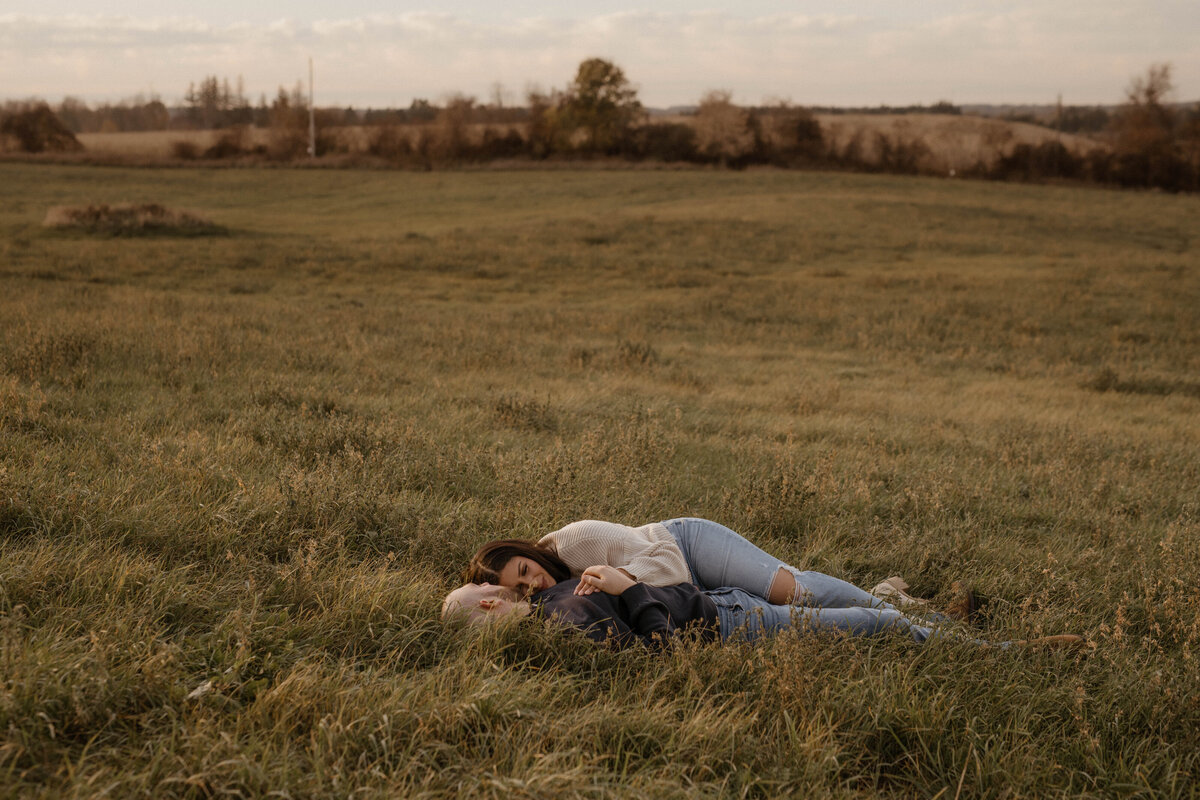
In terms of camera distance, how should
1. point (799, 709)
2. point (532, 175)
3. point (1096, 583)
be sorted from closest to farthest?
point (799, 709)
point (1096, 583)
point (532, 175)

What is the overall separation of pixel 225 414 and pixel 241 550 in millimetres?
3032

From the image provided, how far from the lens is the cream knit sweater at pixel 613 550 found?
12.2 ft

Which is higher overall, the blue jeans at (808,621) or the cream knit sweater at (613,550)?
the cream knit sweater at (613,550)

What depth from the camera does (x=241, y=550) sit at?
11.9ft

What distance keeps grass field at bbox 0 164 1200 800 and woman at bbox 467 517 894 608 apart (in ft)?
1.36

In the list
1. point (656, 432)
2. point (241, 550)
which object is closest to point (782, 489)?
point (656, 432)

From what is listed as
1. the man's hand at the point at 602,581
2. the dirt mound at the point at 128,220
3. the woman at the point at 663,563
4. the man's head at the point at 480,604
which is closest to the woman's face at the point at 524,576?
the woman at the point at 663,563

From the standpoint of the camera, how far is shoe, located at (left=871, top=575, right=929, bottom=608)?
12.3 feet

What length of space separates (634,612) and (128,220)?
26.1m

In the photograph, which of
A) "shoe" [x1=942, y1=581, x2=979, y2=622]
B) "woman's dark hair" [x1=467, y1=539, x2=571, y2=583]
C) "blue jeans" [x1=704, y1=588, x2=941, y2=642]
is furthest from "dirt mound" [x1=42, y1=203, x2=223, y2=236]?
"shoe" [x1=942, y1=581, x2=979, y2=622]

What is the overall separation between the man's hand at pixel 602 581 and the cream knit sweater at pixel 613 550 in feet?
0.78

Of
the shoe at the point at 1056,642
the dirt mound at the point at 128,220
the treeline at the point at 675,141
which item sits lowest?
the shoe at the point at 1056,642

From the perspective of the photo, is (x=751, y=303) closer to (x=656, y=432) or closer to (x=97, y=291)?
Result: (x=656, y=432)

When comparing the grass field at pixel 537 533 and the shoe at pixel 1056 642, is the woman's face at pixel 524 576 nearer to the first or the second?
the grass field at pixel 537 533
